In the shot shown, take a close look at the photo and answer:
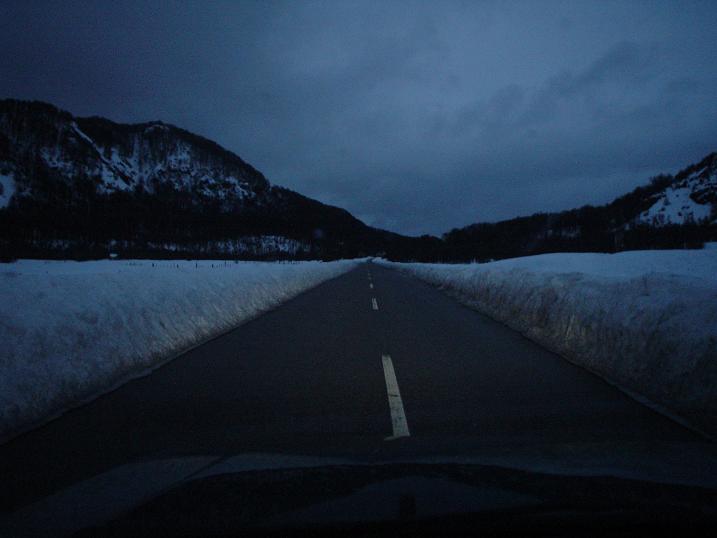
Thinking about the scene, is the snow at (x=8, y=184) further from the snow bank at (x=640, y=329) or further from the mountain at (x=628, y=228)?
the snow bank at (x=640, y=329)

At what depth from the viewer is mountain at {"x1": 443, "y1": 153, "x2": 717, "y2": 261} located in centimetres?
3678

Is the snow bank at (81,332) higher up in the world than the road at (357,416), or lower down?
higher up

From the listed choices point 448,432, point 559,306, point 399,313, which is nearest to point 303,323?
point 399,313

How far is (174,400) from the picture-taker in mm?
4344

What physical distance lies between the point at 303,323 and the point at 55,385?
5.78 metres

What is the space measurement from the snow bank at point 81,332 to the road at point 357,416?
0.36m

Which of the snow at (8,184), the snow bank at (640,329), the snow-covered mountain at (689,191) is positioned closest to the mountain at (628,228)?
the snow-covered mountain at (689,191)

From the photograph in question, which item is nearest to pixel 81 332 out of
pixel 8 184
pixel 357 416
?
pixel 357 416

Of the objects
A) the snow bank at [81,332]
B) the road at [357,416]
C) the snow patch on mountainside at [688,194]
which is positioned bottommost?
the road at [357,416]

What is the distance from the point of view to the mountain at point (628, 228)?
36.8 metres

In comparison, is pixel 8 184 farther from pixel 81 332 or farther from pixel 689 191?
pixel 689 191

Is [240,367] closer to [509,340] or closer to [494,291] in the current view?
[509,340]

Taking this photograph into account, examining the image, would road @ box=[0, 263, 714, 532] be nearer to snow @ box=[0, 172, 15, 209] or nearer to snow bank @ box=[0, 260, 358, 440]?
snow bank @ box=[0, 260, 358, 440]

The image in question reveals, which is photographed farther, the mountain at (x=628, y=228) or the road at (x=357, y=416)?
the mountain at (x=628, y=228)
